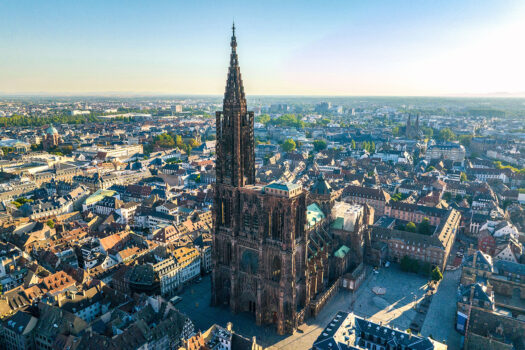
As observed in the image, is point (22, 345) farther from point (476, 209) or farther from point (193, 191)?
point (476, 209)

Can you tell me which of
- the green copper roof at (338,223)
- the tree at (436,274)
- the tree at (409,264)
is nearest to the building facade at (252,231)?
the green copper roof at (338,223)

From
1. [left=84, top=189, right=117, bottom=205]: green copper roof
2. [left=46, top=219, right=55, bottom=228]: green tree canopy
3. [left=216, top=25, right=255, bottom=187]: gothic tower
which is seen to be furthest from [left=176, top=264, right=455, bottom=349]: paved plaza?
[left=84, top=189, right=117, bottom=205]: green copper roof

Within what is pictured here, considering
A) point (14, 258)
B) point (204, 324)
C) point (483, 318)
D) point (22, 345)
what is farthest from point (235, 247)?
point (14, 258)

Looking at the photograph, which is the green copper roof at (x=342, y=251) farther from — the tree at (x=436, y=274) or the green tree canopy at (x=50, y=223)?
the green tree canopy at (x=50, y=223)

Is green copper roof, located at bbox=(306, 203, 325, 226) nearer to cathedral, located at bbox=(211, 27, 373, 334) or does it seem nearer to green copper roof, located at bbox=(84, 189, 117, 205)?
cathedral, located at bbox=(211, 27, 373, 334)

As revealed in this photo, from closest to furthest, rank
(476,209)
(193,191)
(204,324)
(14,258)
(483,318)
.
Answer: (483,318)
(204,324)
(14,258)
(476,209)
(193,191)

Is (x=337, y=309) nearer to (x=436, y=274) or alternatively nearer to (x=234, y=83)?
(x=436, y=274)

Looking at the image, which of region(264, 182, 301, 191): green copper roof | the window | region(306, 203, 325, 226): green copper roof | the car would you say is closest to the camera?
region(264, 182, 301, 191): green copper roof
